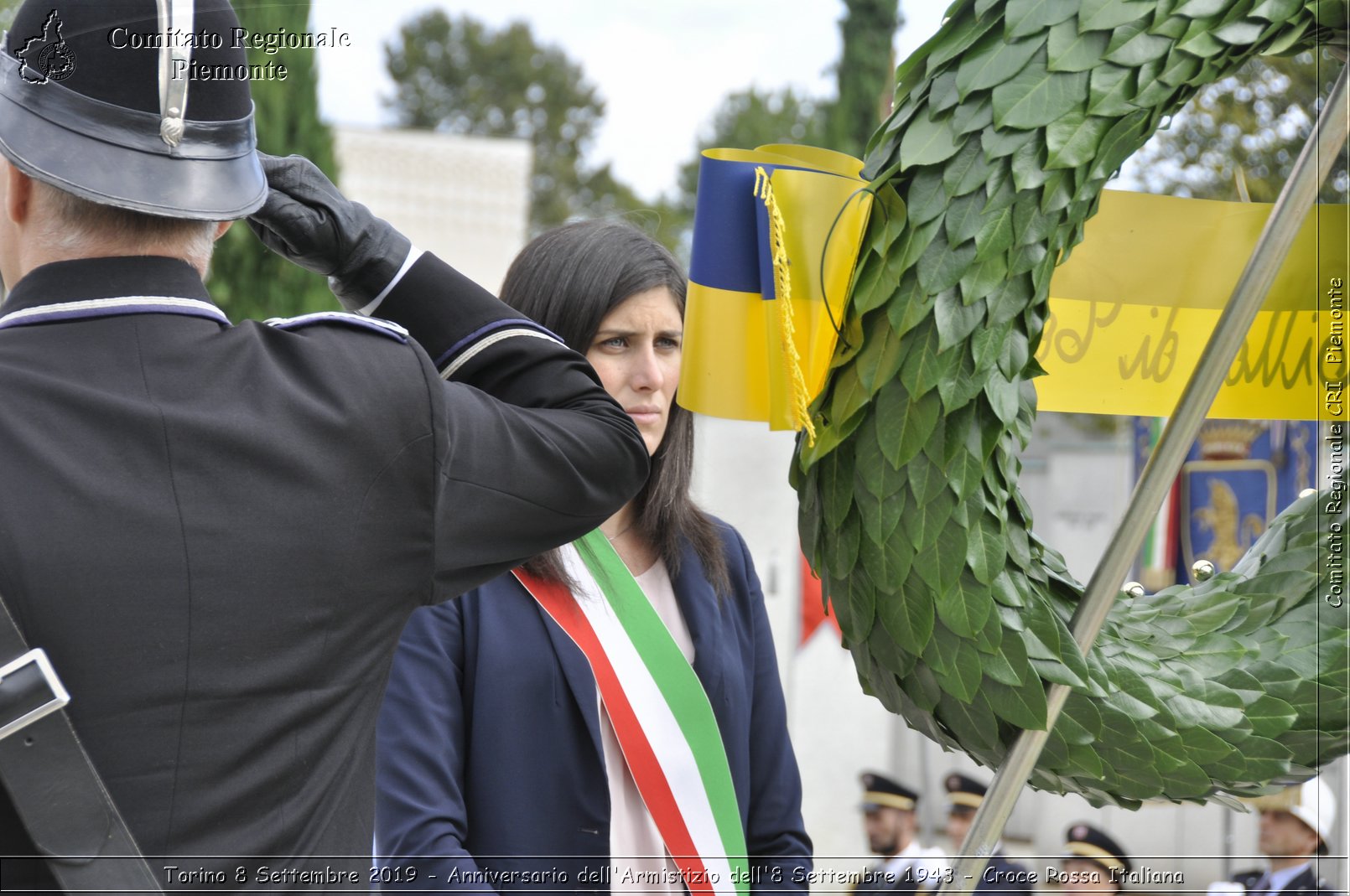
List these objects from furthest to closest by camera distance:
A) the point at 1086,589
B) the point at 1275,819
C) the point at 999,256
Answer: the point at 1275,819 < the point at 1086,589 < the point at 999,256

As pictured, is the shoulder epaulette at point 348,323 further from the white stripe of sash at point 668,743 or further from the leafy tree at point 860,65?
the leafy tree at point 860,65

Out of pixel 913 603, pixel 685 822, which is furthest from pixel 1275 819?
pixel 913 603

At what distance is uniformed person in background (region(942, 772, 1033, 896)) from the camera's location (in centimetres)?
392

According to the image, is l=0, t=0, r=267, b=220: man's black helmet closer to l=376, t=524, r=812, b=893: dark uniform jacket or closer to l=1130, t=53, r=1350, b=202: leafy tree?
l=376, t=524, r=812, b=893: dark uniform jacket

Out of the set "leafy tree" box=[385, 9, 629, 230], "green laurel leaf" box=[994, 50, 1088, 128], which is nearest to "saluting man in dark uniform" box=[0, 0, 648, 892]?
"green laurel leaf" box=[994, 50, 1088, 128]

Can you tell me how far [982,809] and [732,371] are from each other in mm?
656

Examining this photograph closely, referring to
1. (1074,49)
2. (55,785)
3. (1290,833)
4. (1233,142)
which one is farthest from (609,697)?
(1233,142)

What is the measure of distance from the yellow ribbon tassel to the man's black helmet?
0.66m

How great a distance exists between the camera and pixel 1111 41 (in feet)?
5.07

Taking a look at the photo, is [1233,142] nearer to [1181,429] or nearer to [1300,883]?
[1300,883]

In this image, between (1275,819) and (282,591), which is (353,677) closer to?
(282,591)

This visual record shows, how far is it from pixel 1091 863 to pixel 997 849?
129 cm

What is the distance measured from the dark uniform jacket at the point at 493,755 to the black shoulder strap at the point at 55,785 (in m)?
0.80

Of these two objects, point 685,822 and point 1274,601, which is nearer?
point 1274,601
